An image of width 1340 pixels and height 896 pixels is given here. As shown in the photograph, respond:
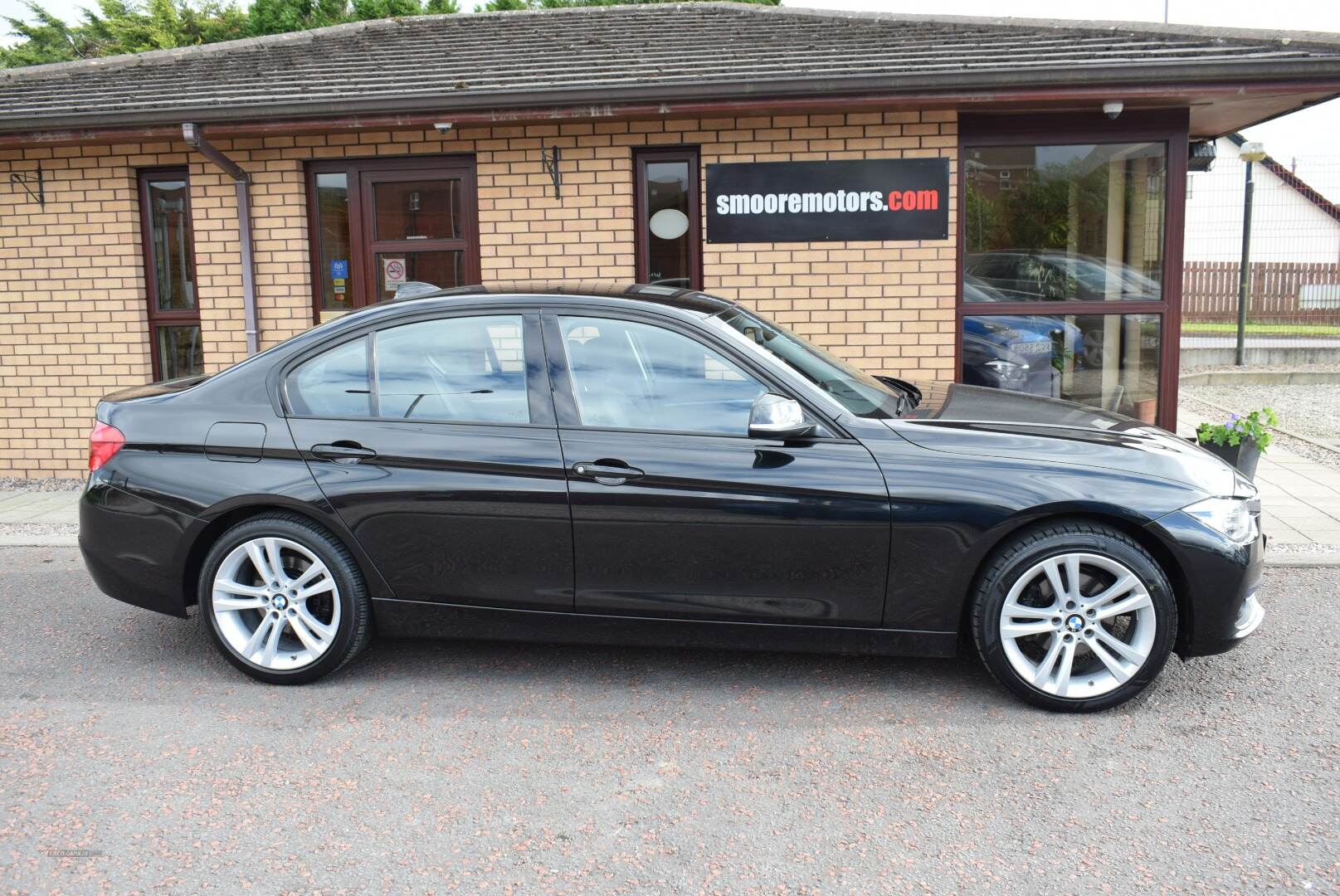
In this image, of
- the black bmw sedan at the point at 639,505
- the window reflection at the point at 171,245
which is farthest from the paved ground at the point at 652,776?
the window reflection at the point at 171,245

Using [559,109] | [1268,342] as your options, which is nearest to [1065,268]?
[559,109]

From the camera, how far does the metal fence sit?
666 inches

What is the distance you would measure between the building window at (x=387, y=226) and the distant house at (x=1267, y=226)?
1257cm

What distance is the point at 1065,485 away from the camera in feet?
12.9

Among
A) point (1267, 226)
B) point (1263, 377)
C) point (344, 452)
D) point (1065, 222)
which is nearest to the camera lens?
point (344, 452)

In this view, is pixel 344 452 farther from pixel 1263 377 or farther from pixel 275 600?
pixel 1263 377

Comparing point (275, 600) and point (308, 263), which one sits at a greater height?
point (308, 263)

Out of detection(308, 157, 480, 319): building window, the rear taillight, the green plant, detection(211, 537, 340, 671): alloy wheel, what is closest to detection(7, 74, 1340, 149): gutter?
detection(308, 157, 480, 319): building window

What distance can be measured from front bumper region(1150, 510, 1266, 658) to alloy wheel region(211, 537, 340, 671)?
319cm

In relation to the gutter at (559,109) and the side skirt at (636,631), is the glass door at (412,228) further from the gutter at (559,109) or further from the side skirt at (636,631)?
the side skirt at (636,631)

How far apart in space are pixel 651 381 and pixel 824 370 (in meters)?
0.84

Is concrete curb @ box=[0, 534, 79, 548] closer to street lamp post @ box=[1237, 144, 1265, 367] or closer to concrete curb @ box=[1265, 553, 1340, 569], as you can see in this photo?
concrete curb @ box=[1265, 553, 1340, 569]

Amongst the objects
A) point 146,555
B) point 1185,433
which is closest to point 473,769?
point 146,555

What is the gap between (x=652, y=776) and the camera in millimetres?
3592
